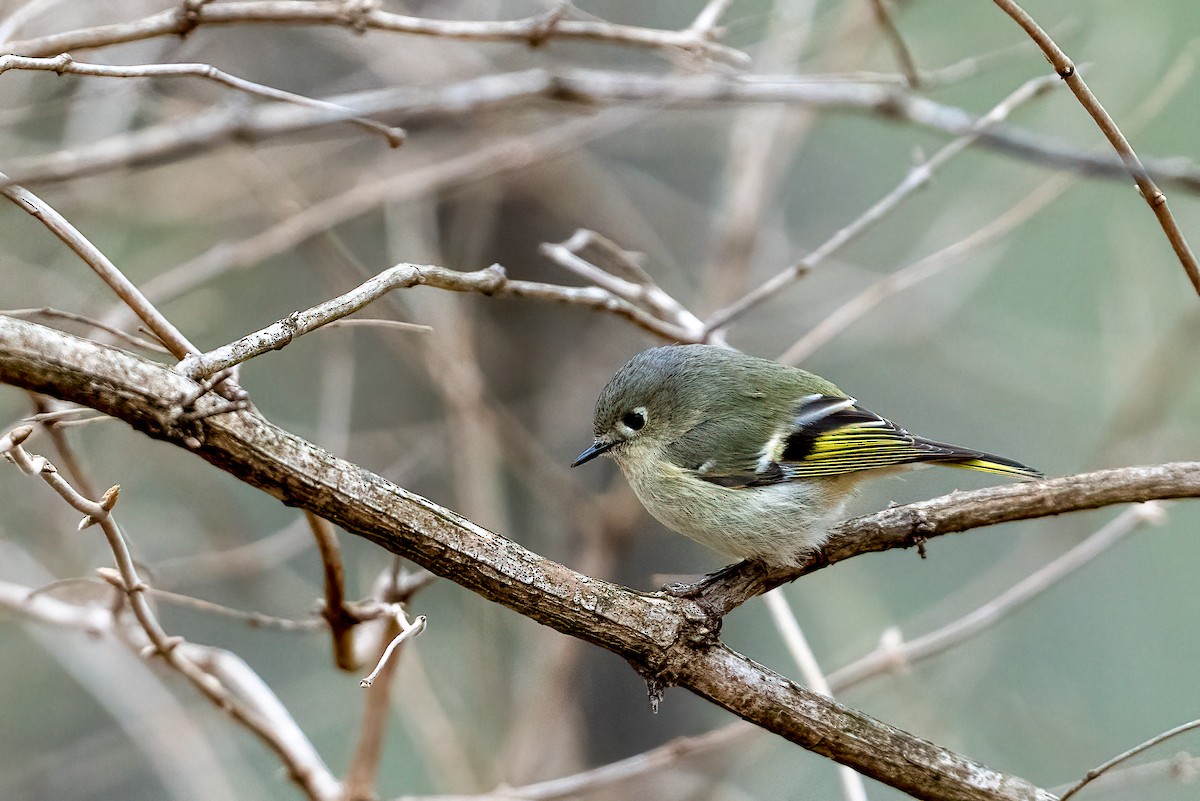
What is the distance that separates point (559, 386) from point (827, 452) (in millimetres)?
1669

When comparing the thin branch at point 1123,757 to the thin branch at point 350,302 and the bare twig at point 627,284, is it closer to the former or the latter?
the thin branch at point 350,302

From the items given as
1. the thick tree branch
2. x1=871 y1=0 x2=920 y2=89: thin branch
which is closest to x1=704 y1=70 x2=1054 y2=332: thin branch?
x1=871 y1=0 x2=920 y2=89: thin branch

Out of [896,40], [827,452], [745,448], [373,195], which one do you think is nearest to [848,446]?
[827,452]

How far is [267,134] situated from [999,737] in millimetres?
2956

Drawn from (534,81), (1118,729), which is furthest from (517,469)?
(1118,729)

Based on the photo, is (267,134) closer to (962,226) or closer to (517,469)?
(517,469)

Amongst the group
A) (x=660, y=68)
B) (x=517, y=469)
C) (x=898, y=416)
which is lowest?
(x=517, y=469)

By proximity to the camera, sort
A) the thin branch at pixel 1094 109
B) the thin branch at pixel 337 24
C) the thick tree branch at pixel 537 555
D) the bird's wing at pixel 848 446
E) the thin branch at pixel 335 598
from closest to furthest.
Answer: the thick tree branch at pixel 537 555, the thin branch at pixel 1094 109, the thin branch at pixel 335 598, the thin branch at pixel 337 24, the bird's wing at pixel 848 446

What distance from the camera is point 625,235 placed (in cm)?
383

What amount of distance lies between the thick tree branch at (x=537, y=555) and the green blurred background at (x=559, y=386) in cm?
124

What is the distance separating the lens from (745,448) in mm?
2164

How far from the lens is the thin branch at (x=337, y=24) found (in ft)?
5.45

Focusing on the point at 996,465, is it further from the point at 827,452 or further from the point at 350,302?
the point at 350,302

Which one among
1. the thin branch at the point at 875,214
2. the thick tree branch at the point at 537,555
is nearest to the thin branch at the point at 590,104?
the thin branch at the point at 875,214
